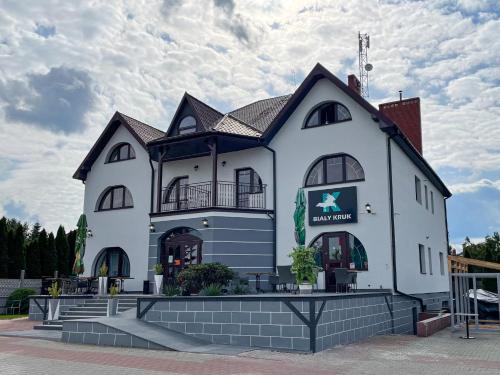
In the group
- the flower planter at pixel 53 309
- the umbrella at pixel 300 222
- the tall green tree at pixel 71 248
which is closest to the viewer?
the umbrella at pixel 300 222

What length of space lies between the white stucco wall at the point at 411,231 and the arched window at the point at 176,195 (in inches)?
324

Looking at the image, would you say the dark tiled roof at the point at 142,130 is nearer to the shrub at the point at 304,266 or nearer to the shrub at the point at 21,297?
the shrub at the point at 21,297

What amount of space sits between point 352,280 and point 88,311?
812 centimetres

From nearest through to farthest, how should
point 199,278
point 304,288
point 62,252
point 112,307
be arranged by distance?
point 304,288 → point 112,307 → point 199,278 → point 62,252

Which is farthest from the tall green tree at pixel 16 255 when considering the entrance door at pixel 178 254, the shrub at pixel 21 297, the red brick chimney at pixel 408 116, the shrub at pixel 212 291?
the red brick chimney at pixel 408 116

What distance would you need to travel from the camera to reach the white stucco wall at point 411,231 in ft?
57.3

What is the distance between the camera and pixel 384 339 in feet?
44.9

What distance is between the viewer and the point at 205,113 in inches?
796

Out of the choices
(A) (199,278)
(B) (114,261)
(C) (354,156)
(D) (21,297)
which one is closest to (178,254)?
(A) (199,278)

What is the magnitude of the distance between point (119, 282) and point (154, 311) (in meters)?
8.27

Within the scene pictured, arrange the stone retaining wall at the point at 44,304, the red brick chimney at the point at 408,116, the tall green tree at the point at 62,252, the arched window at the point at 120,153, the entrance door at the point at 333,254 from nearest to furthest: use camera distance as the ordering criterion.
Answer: the stone retaining wall at the point at 44,304 → the entrance door at the point at 333,254 → the arched window at the point at 120,153 → the red brick chimney at the point at 408,116 → the tall green tree at the point at 62,252

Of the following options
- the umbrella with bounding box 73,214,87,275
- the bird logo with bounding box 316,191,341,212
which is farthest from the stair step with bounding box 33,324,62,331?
the bird logo with bounding box 316,191,341,212

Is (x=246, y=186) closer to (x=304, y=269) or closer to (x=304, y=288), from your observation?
(x=304, y=269)

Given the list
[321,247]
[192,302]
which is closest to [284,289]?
[321,247]
